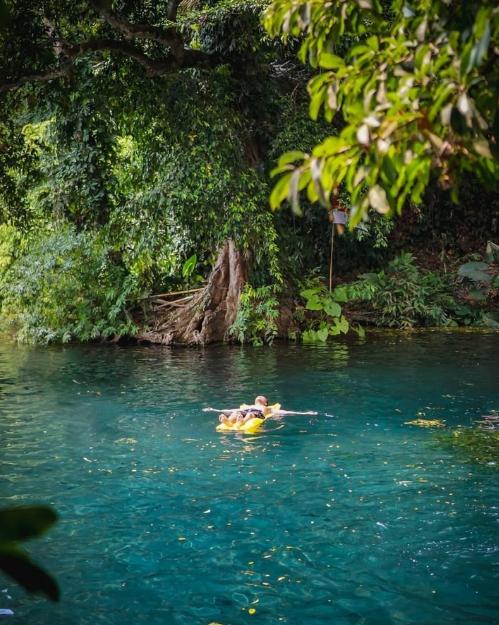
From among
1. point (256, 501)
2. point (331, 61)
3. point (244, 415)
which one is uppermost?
point (331, 61)

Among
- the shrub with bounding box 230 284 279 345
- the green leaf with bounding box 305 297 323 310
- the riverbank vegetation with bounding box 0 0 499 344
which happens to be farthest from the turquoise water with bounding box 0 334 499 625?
the green leaf with bounding box 305 297 323 310

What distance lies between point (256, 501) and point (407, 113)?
4.62 meters

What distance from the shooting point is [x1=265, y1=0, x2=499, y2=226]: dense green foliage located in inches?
93.0

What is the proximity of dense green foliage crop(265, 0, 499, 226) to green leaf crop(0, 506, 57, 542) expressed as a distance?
1521 millimetres

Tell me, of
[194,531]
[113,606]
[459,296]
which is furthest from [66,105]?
[459,296]

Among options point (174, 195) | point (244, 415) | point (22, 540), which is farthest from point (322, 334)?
point (22, 540)

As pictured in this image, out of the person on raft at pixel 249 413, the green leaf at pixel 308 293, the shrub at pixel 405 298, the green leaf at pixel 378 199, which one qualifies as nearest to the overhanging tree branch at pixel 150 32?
the person on raft at pixel 249 413

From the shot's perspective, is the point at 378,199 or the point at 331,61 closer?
the point at 378,199

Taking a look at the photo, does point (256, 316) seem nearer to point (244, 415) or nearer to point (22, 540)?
point (244, 415)

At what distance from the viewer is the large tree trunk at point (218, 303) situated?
52.6ft

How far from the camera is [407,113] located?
8.11 feet

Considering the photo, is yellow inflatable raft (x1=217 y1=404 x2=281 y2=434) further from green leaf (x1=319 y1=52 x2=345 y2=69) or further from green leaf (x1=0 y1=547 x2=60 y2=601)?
green leaf (x1=0 y1=547 x2=60 y2=601)

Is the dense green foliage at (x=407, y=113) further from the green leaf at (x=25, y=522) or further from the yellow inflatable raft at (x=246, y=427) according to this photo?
the yellow inflatable raft at (x=246, y=427)

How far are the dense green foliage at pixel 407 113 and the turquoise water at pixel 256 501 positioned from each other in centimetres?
291
